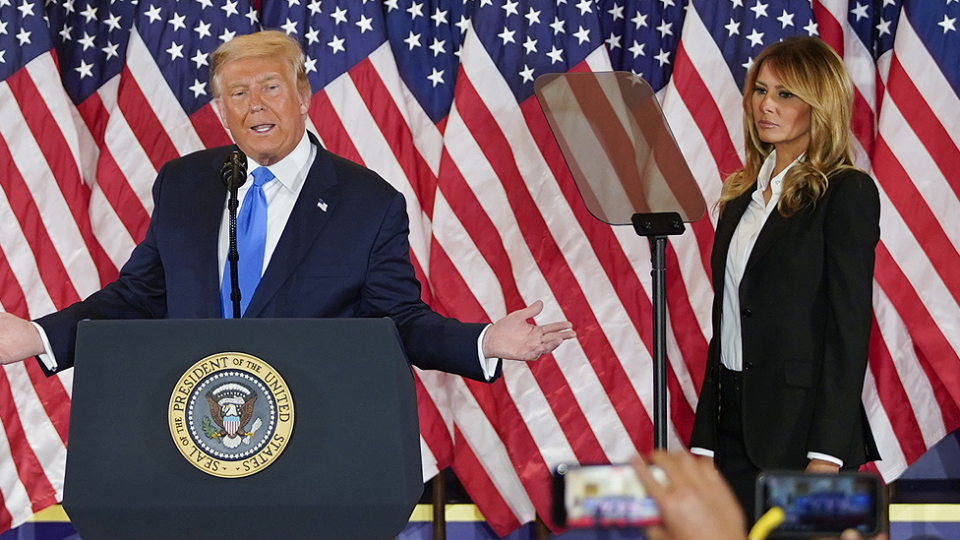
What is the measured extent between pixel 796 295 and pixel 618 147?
2.20ft

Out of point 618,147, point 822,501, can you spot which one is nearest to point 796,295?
point 618,147

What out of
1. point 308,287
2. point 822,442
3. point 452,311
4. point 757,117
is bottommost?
point 822,442

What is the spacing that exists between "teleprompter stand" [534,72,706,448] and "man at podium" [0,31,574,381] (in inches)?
30.5

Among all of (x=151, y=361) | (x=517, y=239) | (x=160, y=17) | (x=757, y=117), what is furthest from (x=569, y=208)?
(x=151, y=361)

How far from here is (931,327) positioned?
318 centimetres

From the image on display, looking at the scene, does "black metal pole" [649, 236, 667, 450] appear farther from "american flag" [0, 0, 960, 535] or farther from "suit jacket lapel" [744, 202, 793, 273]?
"american flag" [0, 0, 960, 535]

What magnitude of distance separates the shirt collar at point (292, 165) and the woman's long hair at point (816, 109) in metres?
1.09

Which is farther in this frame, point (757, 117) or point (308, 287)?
point (757, 117)

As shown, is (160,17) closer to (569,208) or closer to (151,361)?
(569,208)

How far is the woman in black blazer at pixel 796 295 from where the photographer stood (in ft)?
7.98

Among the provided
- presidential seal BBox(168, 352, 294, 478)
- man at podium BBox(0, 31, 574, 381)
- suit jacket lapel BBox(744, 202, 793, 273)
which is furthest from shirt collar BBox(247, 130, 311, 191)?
suit jacket lapel BBox(744, 202, 793, 273)

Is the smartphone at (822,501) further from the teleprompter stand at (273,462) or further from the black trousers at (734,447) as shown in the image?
the black trousers at (734,447)

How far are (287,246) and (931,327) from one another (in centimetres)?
205

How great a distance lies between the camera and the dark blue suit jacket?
1.93m
